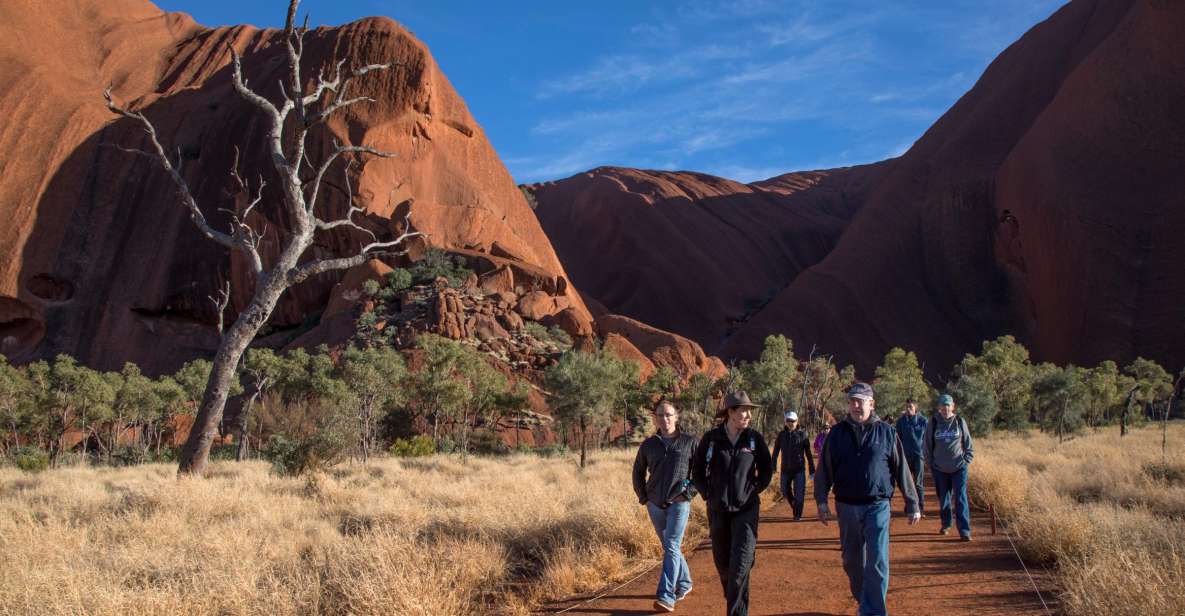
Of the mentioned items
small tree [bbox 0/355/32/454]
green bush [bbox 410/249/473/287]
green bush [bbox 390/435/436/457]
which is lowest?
green bush [bbox 390/435/436/457]

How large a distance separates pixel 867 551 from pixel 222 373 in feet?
30.7

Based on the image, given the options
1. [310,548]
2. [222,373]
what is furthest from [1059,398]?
[310,548]

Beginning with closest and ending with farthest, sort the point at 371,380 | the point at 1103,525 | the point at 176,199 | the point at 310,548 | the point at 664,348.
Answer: the point at 1103,525 → the point at 310,548 → the point at 371,380 → the point at 664,348 → the point at 176,199

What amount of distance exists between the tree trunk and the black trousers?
790cm

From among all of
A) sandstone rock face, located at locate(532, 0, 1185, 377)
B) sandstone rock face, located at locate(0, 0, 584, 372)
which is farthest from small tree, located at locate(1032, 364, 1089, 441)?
sandstone rock face, located at locate(0, 0, 584, 372)

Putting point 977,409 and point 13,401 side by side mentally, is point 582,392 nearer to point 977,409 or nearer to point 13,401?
point 977,409

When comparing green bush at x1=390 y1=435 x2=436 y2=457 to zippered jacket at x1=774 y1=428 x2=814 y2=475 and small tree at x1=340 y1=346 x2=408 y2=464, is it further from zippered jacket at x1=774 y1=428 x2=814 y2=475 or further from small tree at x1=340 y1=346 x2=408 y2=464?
zippered jacket at x1=774 y1=428 x2=814 y2=475

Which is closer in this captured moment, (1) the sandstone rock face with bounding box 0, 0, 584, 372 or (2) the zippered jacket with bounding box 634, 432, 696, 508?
(2) the zippered jacket with bounding box 634, 432, 696, 508

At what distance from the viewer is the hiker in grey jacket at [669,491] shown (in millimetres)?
5863

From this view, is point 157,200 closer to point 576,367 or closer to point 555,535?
point 576,367

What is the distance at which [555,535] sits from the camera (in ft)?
27.1

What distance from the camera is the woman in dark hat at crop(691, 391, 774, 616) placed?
5254mm

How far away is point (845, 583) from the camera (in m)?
6.77

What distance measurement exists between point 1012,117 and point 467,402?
252ft
